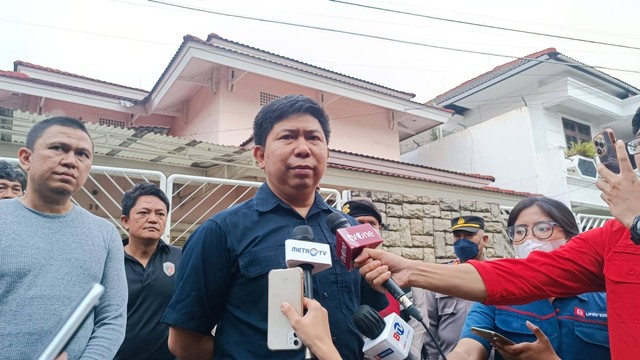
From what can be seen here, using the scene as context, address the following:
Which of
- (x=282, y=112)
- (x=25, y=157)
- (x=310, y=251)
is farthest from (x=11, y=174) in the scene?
(x=310, y=251)

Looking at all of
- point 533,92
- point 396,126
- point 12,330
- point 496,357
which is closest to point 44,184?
point 12,330

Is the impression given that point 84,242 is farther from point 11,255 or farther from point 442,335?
point 442,335

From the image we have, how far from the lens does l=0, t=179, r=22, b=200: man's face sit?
10.2 feet

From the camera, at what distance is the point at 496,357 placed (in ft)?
7.69

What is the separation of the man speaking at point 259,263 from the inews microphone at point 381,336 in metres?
0.12

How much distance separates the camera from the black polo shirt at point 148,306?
2826 mm

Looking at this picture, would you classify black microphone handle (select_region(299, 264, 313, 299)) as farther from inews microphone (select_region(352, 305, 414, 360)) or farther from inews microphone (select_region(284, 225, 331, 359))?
inews microphone (select_region(352, 305, 414, 360))

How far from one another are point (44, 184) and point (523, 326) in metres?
2.46

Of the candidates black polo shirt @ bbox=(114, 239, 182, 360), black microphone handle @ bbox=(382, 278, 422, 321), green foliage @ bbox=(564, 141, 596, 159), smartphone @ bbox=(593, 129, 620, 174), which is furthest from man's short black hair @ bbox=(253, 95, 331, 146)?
green foliage @ bbox=(564, 141, 596, 159)

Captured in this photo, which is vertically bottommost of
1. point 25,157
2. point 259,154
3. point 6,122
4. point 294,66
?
point 259,154

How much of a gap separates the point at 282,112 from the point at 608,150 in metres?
1.29

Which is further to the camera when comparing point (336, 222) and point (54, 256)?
point (54, 256)

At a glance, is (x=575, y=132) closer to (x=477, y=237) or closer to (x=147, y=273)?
(x=477, y=237)

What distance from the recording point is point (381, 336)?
1558mm
